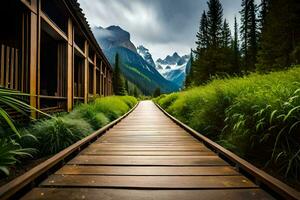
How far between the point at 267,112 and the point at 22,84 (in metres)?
5.62

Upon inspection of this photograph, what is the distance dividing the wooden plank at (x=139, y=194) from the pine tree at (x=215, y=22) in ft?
104

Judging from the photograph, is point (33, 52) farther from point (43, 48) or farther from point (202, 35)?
point (202, 35)

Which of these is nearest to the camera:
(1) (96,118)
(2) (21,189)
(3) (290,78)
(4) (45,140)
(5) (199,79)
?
(2) (21,189)

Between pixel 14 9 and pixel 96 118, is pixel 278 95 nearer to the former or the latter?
pixel 96 118

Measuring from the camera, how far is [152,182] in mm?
2719

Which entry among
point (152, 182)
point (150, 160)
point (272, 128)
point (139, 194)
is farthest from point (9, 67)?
point (272, 128)

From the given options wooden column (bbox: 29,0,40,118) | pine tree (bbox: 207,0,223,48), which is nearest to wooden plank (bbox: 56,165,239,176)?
wooden column (bbox: 29,0,40,118)

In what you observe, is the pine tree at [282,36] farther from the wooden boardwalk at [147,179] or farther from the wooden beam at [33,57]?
the wooden boardwalk at [147,179]

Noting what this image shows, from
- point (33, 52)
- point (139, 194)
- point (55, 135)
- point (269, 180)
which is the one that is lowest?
point (139, 194)

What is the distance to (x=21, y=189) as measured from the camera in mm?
2406

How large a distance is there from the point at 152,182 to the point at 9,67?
5.08 meters

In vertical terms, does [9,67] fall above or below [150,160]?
above

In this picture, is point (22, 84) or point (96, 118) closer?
point (22, 84)

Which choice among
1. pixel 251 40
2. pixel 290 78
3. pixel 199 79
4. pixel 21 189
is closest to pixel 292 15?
pixel 199 79
